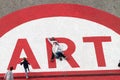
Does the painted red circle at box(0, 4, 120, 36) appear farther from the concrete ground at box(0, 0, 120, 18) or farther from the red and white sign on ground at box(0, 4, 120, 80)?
the concrete ground at box(0, 0, 120, 18)

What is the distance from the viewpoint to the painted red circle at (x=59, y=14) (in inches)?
1146

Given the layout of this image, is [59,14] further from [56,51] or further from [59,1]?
[56,51]

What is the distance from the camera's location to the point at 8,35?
28688mm

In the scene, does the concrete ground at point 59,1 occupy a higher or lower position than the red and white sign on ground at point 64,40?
higher

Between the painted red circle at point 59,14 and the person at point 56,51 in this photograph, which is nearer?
the person at point 56,51

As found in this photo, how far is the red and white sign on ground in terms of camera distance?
91.4 ft

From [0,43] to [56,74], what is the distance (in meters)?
3.71

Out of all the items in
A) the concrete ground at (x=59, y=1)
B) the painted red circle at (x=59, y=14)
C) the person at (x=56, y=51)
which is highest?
the concrete ground at (x=59, y=1)

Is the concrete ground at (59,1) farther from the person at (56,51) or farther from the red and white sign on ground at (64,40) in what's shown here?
the person at (56,51)

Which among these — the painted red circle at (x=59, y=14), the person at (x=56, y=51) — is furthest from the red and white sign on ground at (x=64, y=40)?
the person at (x=56, y=51)

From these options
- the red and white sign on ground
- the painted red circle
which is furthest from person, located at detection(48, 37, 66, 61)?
the painted red circle

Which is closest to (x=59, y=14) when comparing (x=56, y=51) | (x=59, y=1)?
(x=59, y=1)

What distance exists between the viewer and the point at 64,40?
2888 cm

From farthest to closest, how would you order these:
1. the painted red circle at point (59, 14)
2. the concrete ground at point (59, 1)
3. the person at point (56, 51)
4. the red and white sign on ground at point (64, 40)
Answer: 1. the concrete ground at point (59, 1)
2. the painted red circle at point (59, 14)
3. the person at point (56, 51)
4. the red and white sign on ground at point (64, 40)
